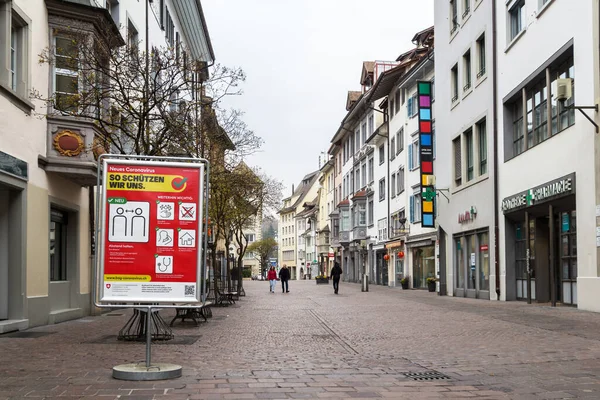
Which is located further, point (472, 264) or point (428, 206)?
point (428, 206)

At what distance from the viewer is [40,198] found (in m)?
16.3

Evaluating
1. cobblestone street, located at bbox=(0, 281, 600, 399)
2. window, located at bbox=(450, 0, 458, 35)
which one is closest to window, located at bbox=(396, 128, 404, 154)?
window, located at bbox=(450, 0, 458, 35)

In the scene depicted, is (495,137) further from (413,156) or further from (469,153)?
(413,156)

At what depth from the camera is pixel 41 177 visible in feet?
53.7

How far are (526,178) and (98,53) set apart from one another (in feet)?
45.2

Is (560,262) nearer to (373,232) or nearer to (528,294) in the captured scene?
(528,294)

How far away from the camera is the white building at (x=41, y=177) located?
577 inches

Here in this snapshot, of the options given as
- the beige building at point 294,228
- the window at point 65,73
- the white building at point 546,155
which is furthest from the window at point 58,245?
the beige building at point 294,228

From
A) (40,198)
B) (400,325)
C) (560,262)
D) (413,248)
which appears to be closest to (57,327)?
(40,198)

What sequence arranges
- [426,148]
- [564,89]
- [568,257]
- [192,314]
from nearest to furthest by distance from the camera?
[192,314]
[564,89]
[568,257]
[426,148]

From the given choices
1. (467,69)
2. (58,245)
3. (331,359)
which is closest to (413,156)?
(467,69)

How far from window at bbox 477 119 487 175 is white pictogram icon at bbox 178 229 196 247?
821 inches

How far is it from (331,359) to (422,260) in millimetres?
32119

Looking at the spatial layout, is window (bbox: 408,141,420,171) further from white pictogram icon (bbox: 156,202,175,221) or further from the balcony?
white pictogram icon (bbox: 156,202,175,221)
